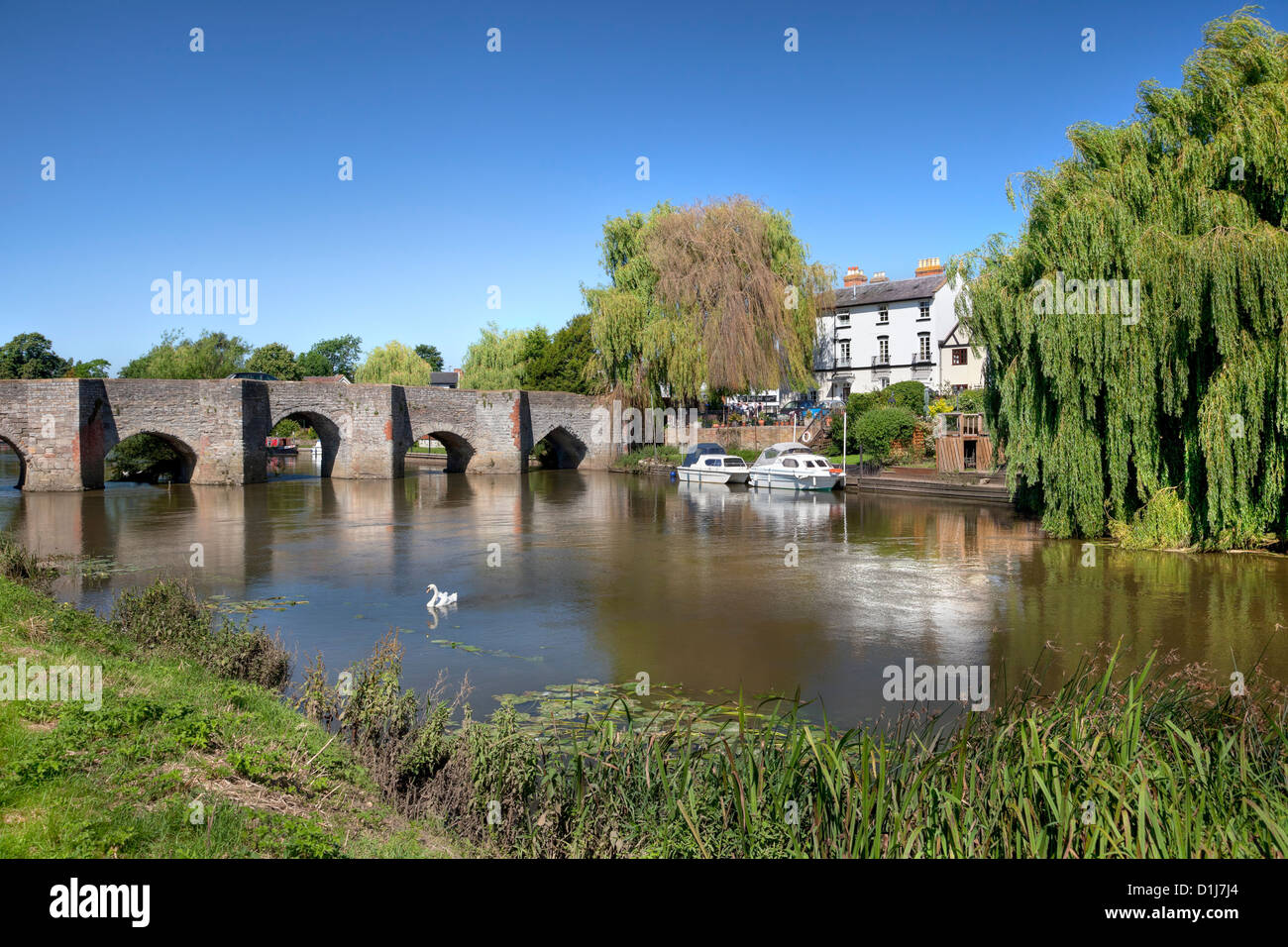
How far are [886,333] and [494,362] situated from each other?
2894 centimetres

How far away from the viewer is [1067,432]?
1883 centimetres

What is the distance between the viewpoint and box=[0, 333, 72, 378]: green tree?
78312mm

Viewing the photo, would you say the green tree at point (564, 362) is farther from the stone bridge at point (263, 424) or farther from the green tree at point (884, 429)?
the green tree at point (884, 429)

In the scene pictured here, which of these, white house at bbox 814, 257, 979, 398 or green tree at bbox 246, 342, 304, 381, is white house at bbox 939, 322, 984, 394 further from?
green tree at bbox 246, 342, 304, 381

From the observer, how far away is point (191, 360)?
5006 centimetres

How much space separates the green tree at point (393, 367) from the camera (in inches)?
2702

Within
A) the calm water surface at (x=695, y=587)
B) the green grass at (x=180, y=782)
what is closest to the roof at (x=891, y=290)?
the calm water surface at (x=695, y=587)

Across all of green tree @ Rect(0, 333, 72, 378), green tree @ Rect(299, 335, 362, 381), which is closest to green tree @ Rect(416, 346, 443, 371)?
green tree @ Rect(299, 335, 362, 381)

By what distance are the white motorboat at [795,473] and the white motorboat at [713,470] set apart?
0.79m

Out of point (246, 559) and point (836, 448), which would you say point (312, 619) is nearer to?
point (246, 559)

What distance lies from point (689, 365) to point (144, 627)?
32844 mm

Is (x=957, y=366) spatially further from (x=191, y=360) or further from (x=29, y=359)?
(x=29, y=359)

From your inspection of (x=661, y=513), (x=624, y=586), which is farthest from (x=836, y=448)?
(x=624, y=586)

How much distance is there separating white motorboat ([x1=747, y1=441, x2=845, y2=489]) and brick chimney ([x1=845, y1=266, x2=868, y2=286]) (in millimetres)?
27213
